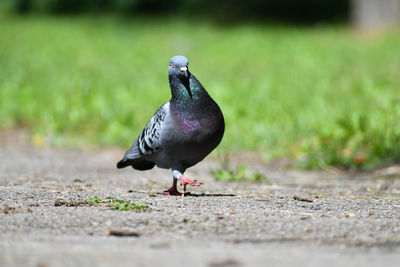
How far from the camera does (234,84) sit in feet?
39.1

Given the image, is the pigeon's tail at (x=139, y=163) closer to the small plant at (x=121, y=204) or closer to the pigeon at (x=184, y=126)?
the pigeon at (x=184, y=126)

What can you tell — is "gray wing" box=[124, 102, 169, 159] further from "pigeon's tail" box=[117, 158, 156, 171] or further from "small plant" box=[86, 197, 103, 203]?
"small plant" box=[86, 197, 103, 203]

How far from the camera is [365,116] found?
794 cm

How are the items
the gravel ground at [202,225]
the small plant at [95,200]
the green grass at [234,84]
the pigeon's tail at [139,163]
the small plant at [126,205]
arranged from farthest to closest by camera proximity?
the green grass at [234,84], the pigeon's tail at [139,163], the small plant at [95,200], the small plant at [126,205], the gravel ground at [202,225]

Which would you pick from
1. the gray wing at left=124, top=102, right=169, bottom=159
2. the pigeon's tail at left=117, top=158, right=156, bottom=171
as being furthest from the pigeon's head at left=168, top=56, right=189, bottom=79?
the pigeon's tail at left=117, top=158, right=156, bottom=171

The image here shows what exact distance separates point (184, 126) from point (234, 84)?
284 inches

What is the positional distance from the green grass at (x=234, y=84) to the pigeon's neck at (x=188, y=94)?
291 cm

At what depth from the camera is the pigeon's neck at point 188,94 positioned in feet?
16.1

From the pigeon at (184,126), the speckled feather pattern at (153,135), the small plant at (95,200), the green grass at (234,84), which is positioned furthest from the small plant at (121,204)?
the green grass at (234,84)

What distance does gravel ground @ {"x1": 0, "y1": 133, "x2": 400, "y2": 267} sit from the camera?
9.68ft

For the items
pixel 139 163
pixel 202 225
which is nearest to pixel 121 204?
pixel 202 225

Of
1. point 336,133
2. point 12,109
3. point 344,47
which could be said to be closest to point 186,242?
point 336,133

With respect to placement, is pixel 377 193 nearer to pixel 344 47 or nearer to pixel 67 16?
pixel 344 47

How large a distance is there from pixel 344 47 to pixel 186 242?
12177mm
